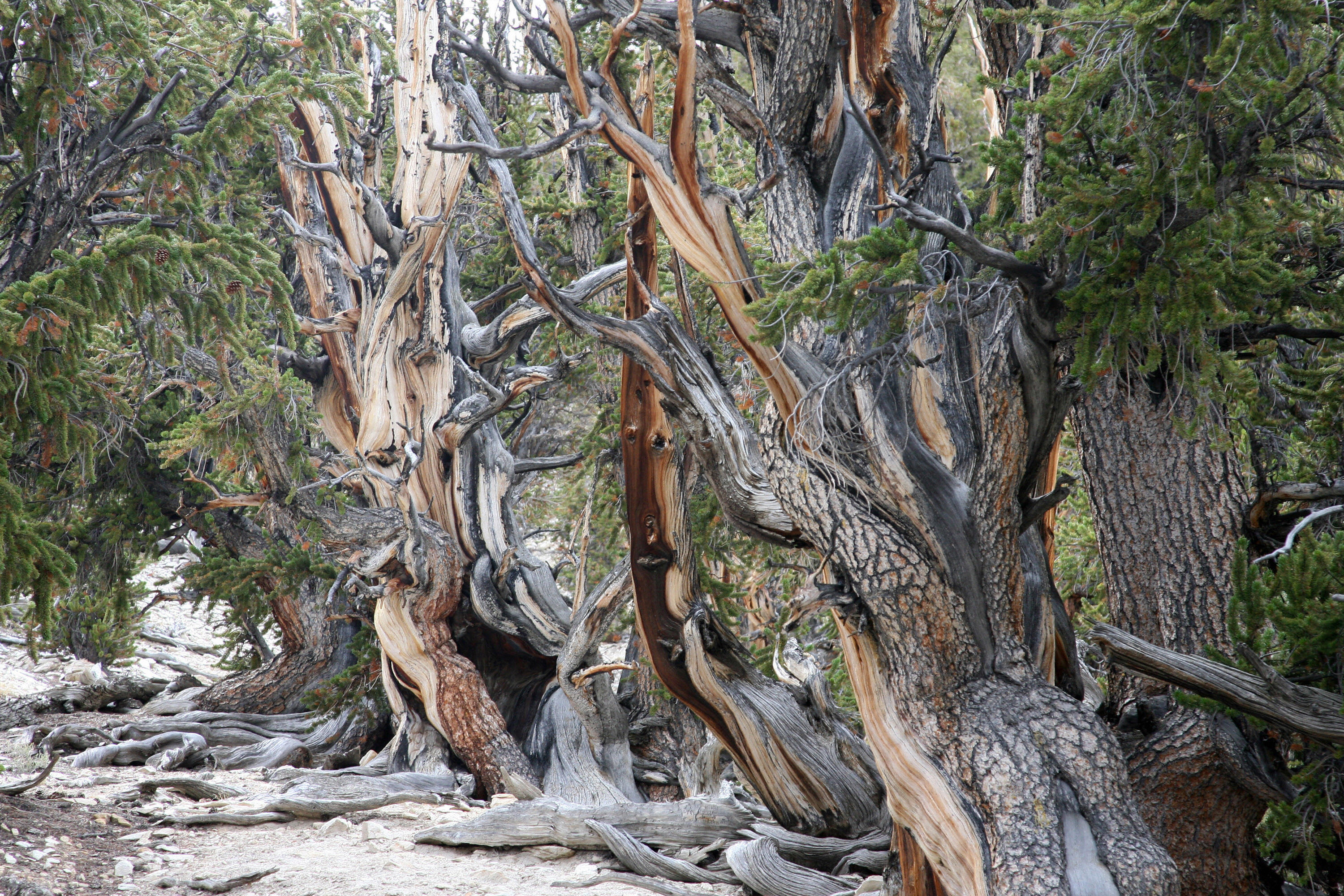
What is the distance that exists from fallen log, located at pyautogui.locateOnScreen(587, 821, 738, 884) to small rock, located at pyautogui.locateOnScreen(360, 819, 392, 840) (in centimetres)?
143

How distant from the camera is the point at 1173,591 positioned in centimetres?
405

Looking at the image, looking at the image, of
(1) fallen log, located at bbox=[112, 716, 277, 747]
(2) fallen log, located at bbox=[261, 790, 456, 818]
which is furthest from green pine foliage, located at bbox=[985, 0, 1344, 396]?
(1) fallen log, located at bbox=[112, 716, 277, 747]

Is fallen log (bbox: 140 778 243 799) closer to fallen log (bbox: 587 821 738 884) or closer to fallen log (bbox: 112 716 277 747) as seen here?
fallen log (bbox: 112 716 277 747)

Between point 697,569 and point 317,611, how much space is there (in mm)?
5297

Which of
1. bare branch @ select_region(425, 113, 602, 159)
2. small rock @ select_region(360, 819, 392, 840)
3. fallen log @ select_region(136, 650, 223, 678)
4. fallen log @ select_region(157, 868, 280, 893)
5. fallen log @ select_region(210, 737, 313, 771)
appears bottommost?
fallen log @ select_region(210, 737, 313, 771)

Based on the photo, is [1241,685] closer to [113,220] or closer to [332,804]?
[332,804]

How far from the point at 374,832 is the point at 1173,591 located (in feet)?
14.8

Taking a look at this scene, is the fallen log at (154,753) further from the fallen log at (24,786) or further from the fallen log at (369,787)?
the fallen log at (24,786)

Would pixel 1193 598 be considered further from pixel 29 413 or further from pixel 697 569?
pixel 29 413

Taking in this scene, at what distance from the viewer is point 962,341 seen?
3.91m

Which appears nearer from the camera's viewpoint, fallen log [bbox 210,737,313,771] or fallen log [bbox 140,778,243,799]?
fallen log [bbox 140,778,243,799]

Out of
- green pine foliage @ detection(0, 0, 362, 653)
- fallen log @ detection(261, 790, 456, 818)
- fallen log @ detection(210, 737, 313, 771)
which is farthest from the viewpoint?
fallen log @ detection(210, 737, 313, 771)

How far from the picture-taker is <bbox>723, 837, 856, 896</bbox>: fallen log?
14.9 ft

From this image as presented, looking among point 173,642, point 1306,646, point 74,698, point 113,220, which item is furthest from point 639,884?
point 173,642
